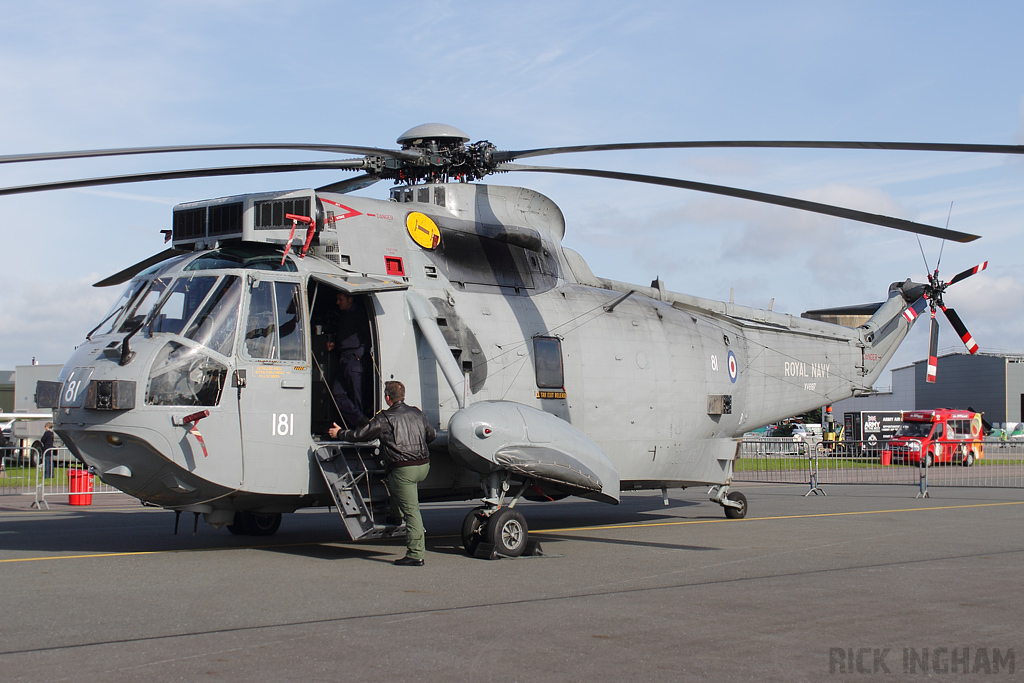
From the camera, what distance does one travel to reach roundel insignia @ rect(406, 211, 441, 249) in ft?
37.6

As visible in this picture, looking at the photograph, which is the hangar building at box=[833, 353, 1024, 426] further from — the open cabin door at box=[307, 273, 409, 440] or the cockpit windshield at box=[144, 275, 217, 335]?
the cockpit windshield at box=[144, 275, 217, 335]

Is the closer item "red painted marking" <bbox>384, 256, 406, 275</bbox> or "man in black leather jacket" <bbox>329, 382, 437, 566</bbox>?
"man in black leather jacket" <bbox>329, 382, 437, 566</bbox>

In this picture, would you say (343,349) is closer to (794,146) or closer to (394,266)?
(394,266)

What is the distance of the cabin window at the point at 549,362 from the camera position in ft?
39.7

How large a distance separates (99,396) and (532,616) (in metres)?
4.77

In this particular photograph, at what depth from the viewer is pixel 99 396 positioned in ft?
29.0

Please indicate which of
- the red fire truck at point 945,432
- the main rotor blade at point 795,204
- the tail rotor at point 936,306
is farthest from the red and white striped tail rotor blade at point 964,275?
the red fire truck at point 945,432

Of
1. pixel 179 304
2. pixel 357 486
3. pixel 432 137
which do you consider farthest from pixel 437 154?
pixel 357 486

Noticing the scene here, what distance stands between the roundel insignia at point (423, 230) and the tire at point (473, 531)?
342 cm

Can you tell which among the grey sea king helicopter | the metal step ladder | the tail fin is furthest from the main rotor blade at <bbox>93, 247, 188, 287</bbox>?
the tail fin

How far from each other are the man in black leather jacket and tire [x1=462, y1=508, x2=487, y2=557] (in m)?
0.88

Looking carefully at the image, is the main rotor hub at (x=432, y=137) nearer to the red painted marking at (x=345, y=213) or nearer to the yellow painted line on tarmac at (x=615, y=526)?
the red painted marking at (x=345, y=213)

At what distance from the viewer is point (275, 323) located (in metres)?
9.87

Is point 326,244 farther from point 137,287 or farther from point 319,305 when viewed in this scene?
point 137,287
